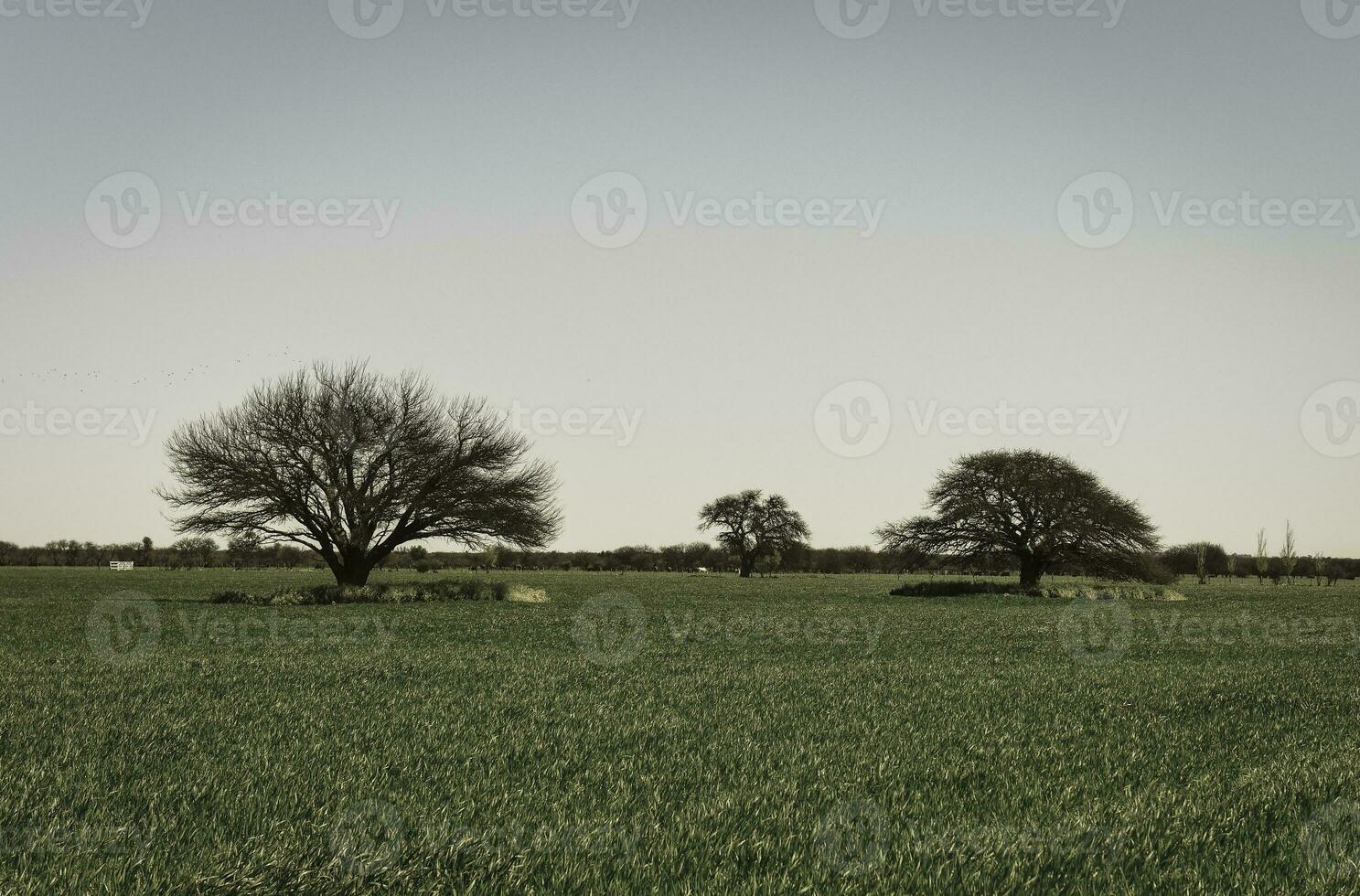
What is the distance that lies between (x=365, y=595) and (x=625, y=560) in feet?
320

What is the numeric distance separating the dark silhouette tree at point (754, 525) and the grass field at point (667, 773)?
3320 inches

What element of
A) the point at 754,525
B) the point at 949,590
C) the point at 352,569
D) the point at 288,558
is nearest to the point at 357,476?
the point at 352,569

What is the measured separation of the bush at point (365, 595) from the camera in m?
28.8

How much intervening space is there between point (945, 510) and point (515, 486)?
28.1 m

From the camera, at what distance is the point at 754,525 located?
98.7m

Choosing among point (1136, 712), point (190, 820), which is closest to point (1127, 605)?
point (1136, 712)

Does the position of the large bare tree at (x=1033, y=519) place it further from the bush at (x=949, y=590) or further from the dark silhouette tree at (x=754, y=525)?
the dark silhouette tree at (x=754, y=525)

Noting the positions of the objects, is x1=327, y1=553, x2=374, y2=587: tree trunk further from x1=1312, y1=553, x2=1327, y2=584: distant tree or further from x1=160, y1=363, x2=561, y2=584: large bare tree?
x1=1312, y1=553, x2=1327, y2=584: distant tree

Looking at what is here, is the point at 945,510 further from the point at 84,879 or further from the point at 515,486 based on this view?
the point at 84,879

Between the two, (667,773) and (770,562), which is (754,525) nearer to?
(770,562)

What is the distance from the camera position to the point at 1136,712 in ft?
29.8

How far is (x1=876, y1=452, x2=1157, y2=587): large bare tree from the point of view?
47.0m

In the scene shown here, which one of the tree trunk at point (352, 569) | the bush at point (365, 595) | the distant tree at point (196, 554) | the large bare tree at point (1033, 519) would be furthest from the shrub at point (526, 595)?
the distant tree at point (196, 554)

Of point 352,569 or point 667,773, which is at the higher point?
point 667,773
